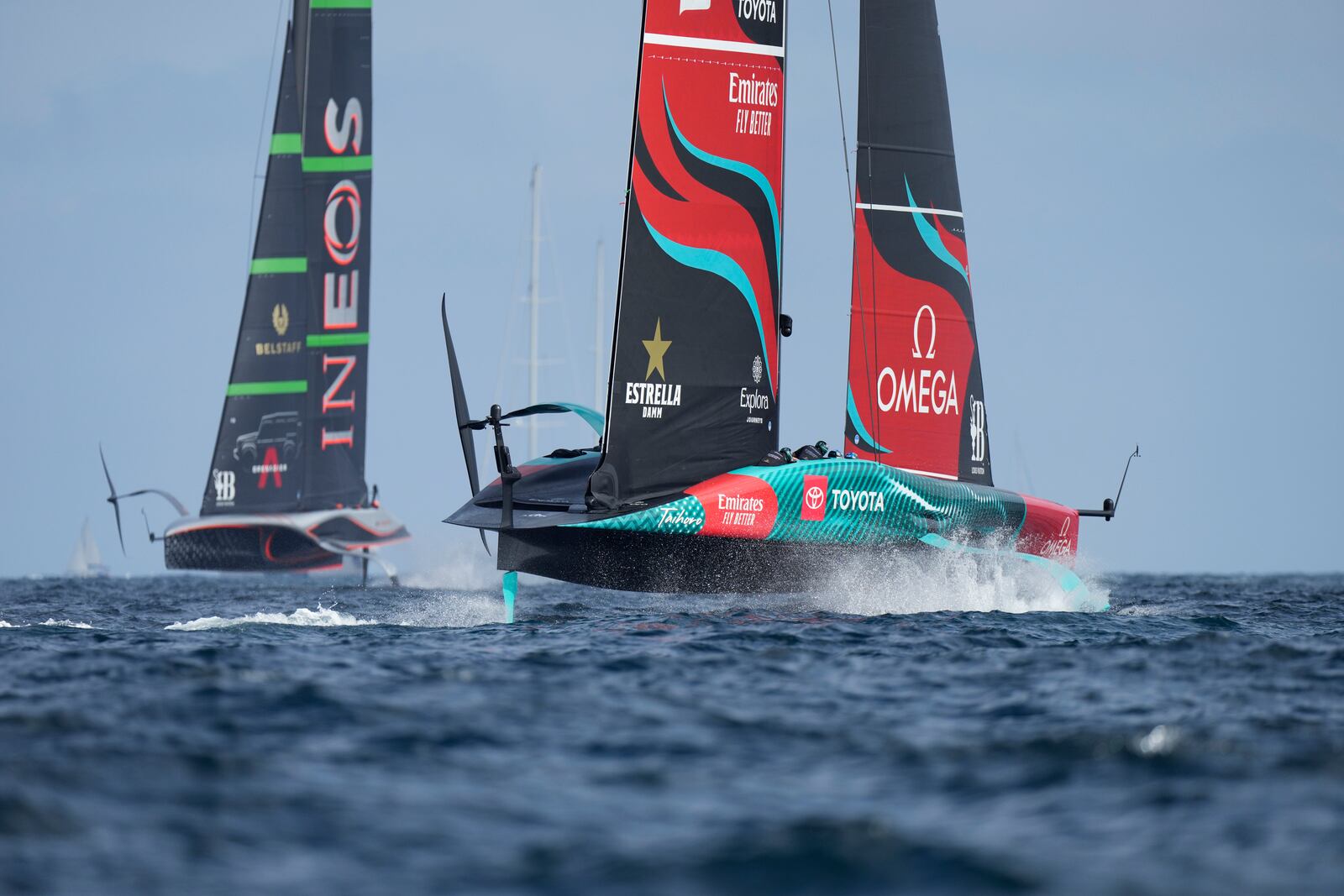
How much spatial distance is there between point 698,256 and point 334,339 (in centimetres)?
2305

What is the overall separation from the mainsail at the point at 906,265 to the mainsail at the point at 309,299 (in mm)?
19394

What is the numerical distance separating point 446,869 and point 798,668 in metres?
4.96

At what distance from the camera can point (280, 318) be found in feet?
116

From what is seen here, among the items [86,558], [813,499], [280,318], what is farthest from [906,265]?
[86,558]

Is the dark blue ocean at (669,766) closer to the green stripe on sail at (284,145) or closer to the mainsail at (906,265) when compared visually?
the mainsail at (906,265)

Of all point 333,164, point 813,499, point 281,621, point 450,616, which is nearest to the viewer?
point 281,621

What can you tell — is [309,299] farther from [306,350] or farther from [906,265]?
[906,265]

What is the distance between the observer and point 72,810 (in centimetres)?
552

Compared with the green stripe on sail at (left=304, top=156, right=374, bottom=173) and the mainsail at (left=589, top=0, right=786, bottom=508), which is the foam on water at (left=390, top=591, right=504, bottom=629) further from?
the green stripe on sail at (left=304, top=156, right=374, bottom=173)

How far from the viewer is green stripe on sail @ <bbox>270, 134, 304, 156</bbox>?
35156mm

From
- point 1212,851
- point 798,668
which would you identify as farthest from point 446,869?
point 798,668

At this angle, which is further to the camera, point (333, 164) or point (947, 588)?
point (333, 164)

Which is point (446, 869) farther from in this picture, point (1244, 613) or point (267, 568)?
point (267, 568)

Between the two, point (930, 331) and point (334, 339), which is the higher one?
point (334, 339)
